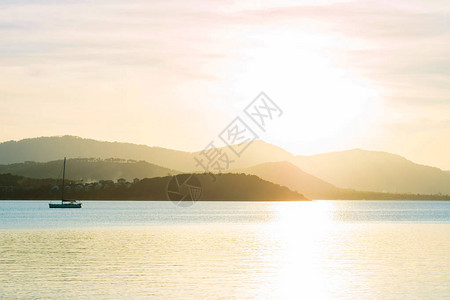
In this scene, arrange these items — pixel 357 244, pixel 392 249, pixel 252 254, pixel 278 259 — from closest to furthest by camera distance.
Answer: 1. pixel 278 259
2. pixel 252 254
3. pixel 392 249
4. pixel 357 244

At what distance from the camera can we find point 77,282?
154 ft

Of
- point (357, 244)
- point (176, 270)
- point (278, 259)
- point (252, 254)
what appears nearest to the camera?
point (176, 270)

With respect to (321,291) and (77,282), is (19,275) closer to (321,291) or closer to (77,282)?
(77,282)

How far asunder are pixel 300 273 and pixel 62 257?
24.6m

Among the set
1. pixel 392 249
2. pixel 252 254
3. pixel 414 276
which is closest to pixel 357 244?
pixel 392 249

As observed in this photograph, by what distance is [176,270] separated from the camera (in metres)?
53.8

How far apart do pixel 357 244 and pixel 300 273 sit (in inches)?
1294

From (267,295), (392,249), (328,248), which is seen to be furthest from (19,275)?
(392,249)

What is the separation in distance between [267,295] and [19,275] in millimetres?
20239

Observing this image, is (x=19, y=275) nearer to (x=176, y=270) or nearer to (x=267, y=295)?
(x=176, y=270)

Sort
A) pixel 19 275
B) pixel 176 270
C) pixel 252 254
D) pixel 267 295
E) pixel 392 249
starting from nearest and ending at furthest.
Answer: pixel 267 295 → pixel 19 275 → pixel 176 270 → pixel 252 254 → pixel 392 249

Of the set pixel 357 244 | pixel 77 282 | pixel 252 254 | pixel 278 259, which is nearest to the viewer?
pixel 77 282

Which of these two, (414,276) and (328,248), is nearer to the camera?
(414,276)

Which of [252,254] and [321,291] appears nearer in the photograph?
[321,291]
